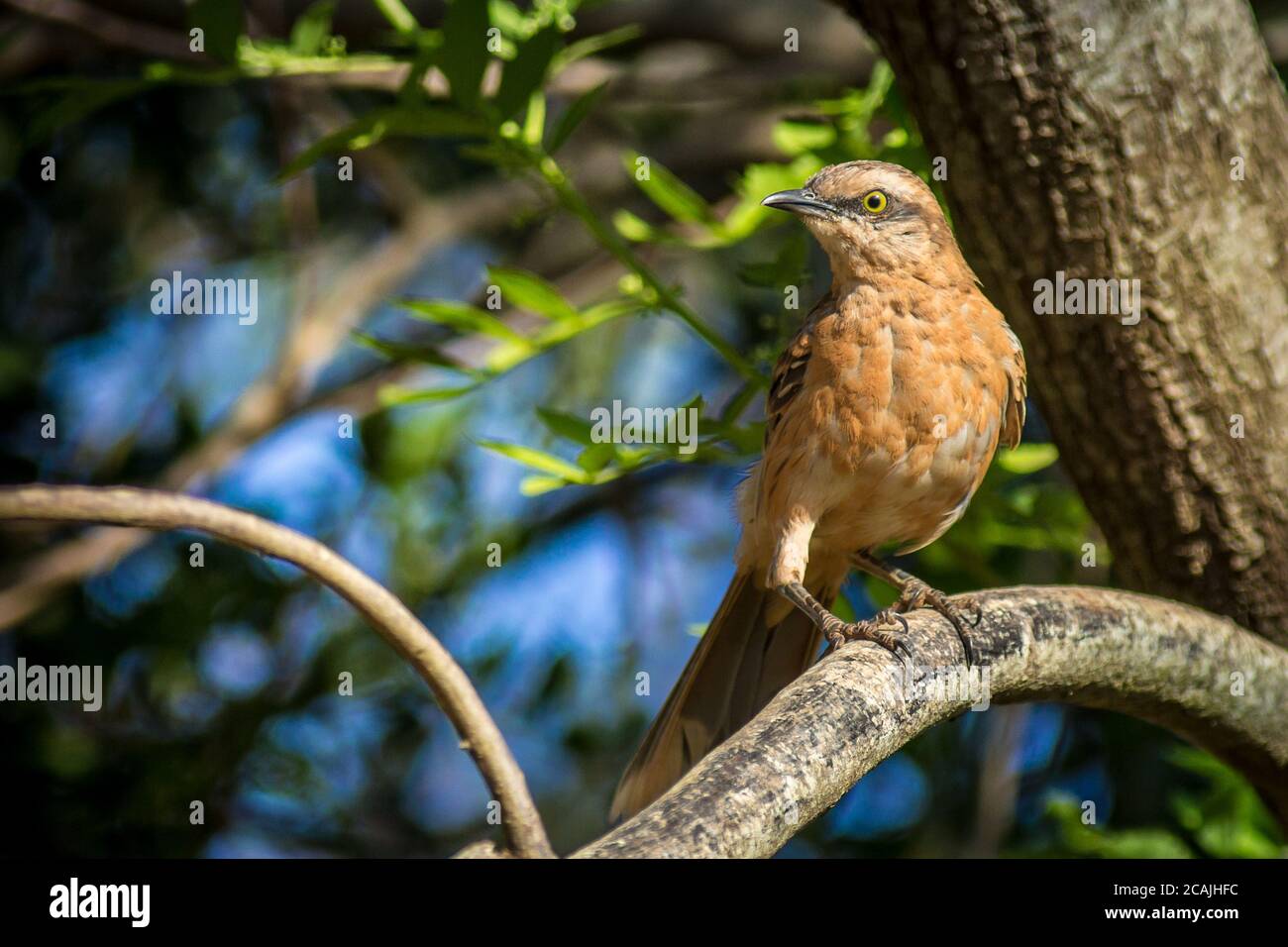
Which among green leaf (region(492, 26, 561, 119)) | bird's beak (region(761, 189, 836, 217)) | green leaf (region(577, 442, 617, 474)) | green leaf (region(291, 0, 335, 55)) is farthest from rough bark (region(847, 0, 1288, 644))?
green leaf (region(291, 0, 335, 55))

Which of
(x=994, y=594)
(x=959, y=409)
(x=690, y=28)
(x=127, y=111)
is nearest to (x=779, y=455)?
(x=959, y=409)

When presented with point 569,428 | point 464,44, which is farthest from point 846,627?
point 464,44

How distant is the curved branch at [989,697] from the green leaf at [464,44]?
1529mm

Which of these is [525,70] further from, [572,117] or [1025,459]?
[1025,459]

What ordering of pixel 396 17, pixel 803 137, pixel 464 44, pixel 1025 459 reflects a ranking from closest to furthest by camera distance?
pixel 464 44 → pixel 396 17 → pixel 803 137 → pixel 1025 459

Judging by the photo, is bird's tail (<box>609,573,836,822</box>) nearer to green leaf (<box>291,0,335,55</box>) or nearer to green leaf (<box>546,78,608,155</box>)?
green leaf (<box>546,78,608,155</box>)

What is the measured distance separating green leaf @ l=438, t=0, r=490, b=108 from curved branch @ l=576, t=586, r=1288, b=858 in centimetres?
153

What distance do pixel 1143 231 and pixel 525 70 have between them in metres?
1.52

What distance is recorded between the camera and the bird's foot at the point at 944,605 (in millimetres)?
2865

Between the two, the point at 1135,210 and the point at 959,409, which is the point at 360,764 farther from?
the point at 1135,210

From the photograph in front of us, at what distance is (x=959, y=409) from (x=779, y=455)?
0.49 m

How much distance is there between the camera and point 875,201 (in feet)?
11.5

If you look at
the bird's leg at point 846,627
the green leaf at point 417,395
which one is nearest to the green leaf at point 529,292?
the green leaf at point 417,395

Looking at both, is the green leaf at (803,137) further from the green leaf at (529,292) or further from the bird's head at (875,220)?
the green leaf at (529,292)
